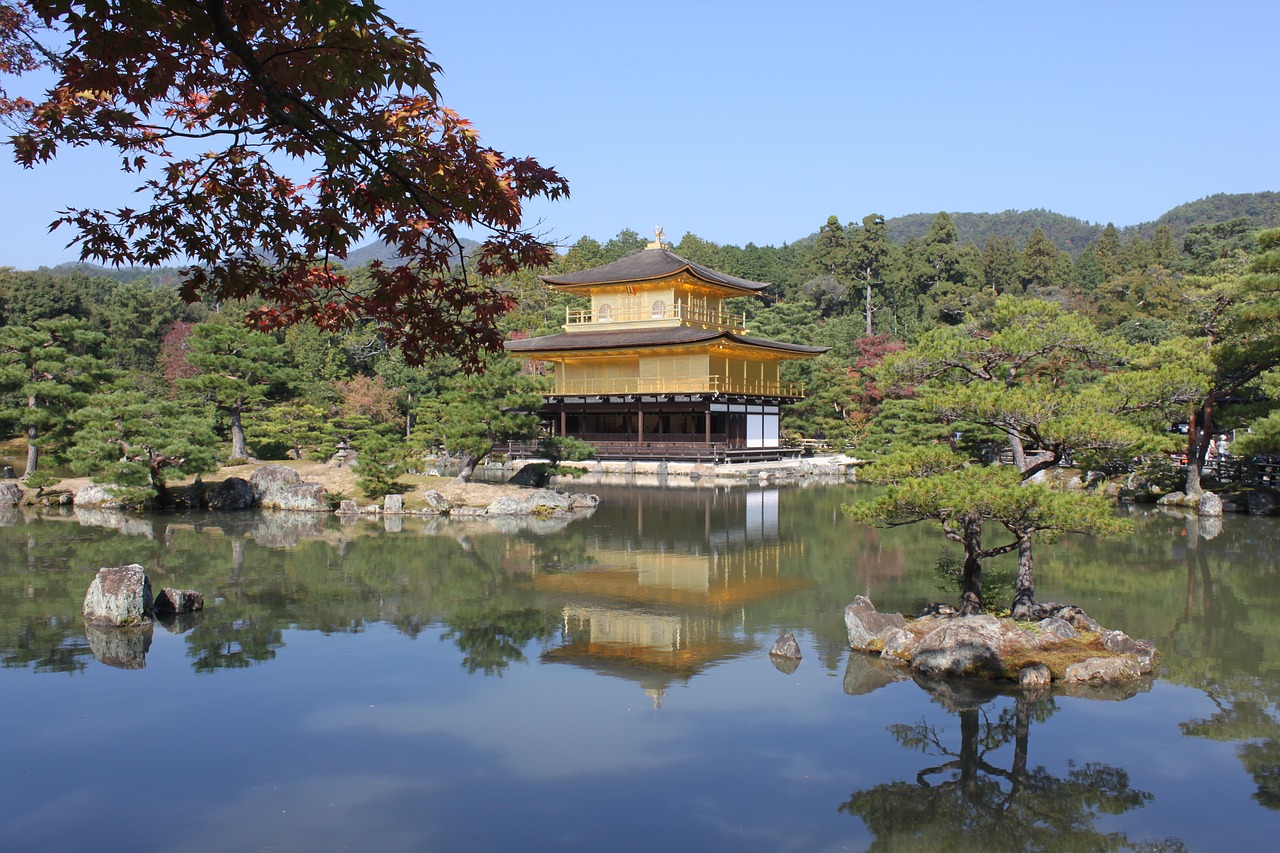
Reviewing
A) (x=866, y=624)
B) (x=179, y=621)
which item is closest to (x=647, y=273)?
(x=179, y=621)

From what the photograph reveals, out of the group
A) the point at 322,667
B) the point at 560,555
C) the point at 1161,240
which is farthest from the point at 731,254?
the point at 322,667

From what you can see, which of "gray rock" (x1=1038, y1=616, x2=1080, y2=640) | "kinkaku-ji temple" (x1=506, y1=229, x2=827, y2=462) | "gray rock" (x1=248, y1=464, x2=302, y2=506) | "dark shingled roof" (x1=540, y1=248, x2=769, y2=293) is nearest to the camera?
"gray rock" (x1=1038, y1=616, x2=1080, y2=640)

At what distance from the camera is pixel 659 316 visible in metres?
35.3

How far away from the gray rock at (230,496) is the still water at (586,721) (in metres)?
6.44

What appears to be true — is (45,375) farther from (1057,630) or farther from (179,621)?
(1057,630)

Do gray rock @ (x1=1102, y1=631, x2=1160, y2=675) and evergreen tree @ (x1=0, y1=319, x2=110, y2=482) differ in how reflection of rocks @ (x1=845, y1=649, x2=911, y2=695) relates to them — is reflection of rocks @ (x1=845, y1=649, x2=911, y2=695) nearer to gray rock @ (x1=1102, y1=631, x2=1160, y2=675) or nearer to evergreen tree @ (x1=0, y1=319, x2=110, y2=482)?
gray rock @ (x1=1102, y1=631, x2=1160, y2=675)

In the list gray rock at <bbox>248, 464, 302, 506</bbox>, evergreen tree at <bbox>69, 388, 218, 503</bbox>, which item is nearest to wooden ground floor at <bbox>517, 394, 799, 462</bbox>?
gray rock at <bbox>248, 464, 302, 506</bbox>

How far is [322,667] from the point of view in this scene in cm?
854

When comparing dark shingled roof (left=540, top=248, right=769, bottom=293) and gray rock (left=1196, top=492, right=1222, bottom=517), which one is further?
dark shingled roof (left=540, top=248, right=769, bottom=293)

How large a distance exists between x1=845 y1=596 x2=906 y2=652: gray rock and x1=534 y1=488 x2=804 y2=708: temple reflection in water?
94 cm

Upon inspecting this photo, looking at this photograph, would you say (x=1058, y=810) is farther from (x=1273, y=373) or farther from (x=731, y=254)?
(x=731, y=254)

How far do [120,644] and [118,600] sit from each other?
0.75 m

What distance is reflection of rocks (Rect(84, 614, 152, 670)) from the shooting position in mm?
8664

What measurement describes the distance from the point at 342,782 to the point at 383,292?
317cm
